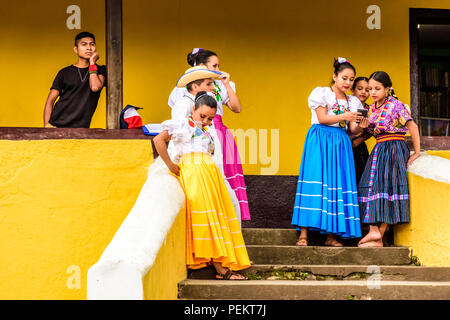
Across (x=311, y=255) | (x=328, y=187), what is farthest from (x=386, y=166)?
(x=311, y=255)

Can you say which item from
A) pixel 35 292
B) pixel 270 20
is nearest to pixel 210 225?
pixel 35 292

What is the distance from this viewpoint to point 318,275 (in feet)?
19.3

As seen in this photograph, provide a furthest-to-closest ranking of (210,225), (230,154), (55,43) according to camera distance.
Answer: (55,43)
(230,154)
(210,225)

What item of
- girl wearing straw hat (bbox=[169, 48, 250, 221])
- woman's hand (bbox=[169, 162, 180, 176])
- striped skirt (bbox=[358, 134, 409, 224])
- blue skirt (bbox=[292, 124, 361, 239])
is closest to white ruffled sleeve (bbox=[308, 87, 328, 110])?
blue skirt (bbox=[292, 124, 361, 239])

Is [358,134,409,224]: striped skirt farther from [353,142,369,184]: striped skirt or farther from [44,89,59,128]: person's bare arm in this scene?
[44,89,59,128]: person's bare arm

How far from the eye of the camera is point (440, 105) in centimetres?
1020

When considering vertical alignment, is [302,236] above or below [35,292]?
above

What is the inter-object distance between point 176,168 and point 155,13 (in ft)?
10.6

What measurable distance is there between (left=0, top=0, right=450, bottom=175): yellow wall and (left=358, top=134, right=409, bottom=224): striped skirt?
1.94 meters

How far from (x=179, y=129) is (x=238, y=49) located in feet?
10.2

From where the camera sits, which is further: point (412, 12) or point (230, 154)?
point (412, 12)

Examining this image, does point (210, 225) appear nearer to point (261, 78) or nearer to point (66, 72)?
point (66, 72)

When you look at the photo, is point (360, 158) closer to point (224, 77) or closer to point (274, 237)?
point (274, 237)

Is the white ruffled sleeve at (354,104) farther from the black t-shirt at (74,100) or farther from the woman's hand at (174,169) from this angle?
the black t-shirt at (74,100)
